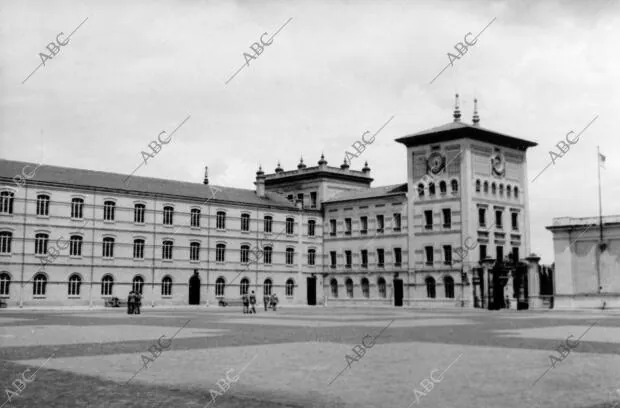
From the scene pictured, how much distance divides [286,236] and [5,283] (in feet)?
82.0

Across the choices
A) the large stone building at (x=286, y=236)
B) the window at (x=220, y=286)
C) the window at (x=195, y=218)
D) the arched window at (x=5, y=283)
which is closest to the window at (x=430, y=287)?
the large stone building at (x=286, y=236)

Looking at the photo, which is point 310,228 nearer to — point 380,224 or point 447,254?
point 380,224

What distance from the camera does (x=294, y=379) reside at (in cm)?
1034

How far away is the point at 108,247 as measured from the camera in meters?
53.9

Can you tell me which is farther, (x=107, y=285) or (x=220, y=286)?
(x=220, y=286)

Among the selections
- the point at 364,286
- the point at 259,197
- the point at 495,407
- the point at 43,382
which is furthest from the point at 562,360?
the point at 259,197

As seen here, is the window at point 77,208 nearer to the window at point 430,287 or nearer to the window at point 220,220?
the window at point 220,220

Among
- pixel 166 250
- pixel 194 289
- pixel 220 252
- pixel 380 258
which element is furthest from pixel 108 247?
pixel 380 258

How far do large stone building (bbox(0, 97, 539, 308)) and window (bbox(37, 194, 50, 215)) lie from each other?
7 cm

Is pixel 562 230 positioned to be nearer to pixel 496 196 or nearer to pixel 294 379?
pixel 496 196

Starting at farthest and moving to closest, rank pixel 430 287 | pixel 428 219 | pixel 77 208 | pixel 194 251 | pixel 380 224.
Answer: pixel 380 224
pixel 194 251
pixel 428 219
pixel 430 287
pixel 77 208

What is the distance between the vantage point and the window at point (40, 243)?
165 ft

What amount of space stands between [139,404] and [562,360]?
312 inches

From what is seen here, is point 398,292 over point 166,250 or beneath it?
beneath
